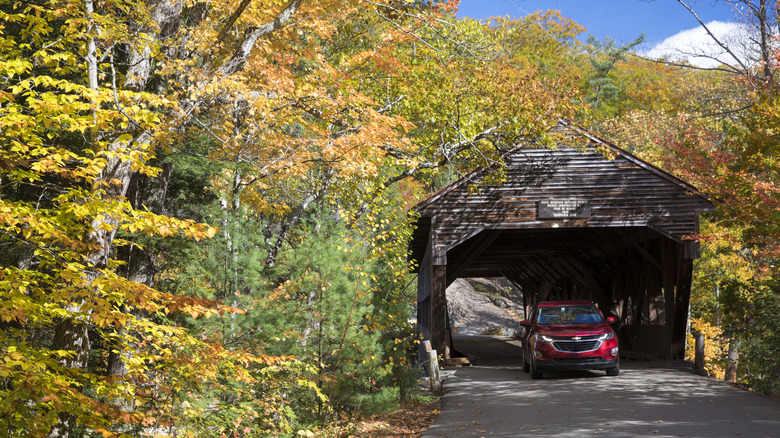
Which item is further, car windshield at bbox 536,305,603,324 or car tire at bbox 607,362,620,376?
car windshield at bbox 536,305,603,324

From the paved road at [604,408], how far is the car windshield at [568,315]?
1.27 meters

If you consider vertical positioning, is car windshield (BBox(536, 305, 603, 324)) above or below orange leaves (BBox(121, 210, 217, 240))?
below

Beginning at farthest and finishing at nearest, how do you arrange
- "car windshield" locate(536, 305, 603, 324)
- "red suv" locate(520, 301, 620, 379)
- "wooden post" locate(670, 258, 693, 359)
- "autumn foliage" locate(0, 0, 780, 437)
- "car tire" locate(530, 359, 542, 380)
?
"wooden post" locate(670, 258, 693, 359) → "car windshield" locate(536, 305, 603, 324) → "car tire" locate(530, 359, 542, 380) → "red suv" locate(520, 301, 620, 379) → "autumn foliage" locate(0, 0, 780, 437)

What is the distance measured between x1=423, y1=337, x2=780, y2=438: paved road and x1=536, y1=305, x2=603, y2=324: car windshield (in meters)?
1.27

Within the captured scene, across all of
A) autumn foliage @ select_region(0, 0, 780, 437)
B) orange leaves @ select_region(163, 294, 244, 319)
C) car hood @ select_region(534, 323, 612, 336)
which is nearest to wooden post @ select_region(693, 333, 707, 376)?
autumn foliage @ select_region(0, 0, 780, 437)

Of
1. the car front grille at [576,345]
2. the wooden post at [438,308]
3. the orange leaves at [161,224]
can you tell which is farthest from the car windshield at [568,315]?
the orange leaves at [161,224]

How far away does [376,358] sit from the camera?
10.4 metres

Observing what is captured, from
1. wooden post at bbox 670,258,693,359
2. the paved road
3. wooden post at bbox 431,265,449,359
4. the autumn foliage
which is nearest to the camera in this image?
the autumn foliage

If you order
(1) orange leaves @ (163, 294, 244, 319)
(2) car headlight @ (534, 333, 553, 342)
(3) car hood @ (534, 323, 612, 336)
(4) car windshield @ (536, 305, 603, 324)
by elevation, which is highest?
(1) orange leaves @ (163, 294, 244, 319)

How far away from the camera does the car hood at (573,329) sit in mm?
14050

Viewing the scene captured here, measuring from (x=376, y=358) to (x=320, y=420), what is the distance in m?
1.32

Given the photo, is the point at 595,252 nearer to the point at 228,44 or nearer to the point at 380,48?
the point at 380,48

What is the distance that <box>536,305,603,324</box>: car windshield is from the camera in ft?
49.1

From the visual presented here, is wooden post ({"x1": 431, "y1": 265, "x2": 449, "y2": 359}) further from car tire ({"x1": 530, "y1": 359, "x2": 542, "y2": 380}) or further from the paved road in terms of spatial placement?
car tire ({"x1": 530, "y1": 359, "x2": 542, "y2": 380})
